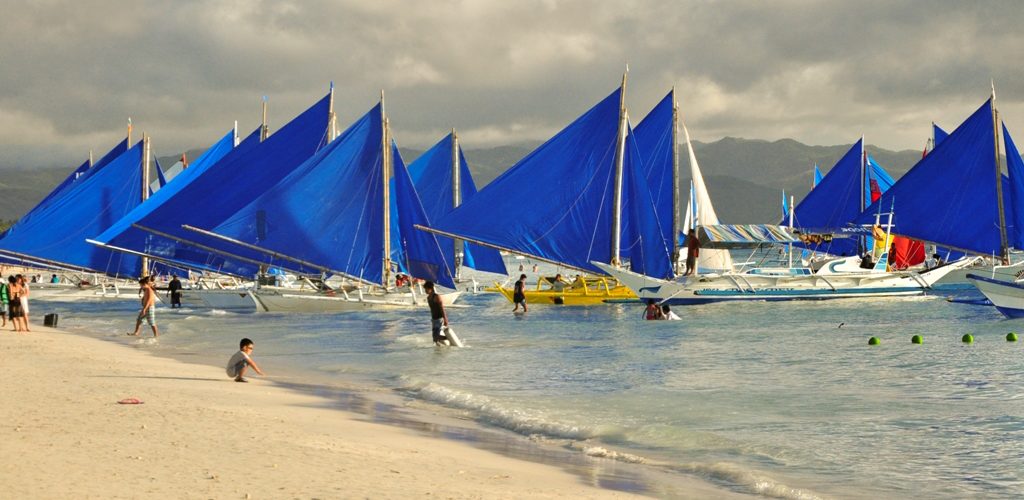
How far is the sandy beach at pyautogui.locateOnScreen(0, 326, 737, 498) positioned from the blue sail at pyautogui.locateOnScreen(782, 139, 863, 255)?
64.6 m

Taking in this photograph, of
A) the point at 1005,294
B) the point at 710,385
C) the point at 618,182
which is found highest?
the point at 618,182

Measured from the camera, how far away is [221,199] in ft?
154

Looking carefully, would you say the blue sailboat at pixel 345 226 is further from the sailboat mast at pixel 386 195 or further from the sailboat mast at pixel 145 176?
the sailboat mast at pixel 145 176

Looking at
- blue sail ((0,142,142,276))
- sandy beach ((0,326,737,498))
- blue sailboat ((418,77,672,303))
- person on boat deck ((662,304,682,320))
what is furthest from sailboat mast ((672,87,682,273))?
sandy beach ((0,326,737,498))

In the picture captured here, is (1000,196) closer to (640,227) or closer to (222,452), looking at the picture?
(640,227)

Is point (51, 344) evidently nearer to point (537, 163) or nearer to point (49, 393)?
point (49, 393)

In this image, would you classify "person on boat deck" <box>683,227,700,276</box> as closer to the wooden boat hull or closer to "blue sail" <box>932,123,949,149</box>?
the wooden boat hull

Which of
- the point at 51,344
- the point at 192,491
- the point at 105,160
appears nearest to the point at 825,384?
the point at 192,491

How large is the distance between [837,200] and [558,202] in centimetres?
3884

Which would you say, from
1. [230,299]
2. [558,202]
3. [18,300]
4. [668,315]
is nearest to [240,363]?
[18,300]

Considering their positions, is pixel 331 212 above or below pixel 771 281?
above

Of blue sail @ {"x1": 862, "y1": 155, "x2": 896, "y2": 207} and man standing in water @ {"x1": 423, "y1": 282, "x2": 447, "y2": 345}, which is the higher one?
blue sail @ {"x1": 862, "y1": 155, "x2": 896, "y2": 207}

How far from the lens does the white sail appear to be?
171 feet

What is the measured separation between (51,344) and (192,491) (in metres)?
20.8
